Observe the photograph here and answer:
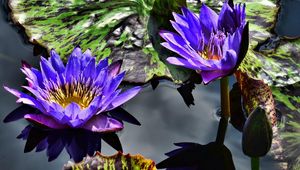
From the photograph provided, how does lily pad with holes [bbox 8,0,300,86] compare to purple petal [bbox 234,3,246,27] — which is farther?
lily pad with holes [bbox 8,0,300,86]

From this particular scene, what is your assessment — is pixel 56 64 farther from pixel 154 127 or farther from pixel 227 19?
pixel 227 19

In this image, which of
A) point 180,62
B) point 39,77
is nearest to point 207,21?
point 180,62

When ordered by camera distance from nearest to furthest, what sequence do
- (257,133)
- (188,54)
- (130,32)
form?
(257,133) < (188,54) < (130,32)

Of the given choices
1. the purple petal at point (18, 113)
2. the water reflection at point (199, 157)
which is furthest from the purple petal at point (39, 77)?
the water reflection at point (199, 157)

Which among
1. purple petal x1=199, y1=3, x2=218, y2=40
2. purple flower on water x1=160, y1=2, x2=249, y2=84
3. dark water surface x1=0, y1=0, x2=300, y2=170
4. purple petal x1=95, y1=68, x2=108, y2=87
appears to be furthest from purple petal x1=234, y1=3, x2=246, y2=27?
purple petal x1=95, y1=68, x2=108, y2=87

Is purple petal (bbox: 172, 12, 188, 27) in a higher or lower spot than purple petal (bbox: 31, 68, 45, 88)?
higher

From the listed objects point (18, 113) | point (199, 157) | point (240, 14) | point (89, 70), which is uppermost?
point (240, 14)

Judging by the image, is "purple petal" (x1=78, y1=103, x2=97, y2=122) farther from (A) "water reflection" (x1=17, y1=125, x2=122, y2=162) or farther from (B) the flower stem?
(B) the flower stem

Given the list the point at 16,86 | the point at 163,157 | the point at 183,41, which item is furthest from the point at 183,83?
the point at 16,86
